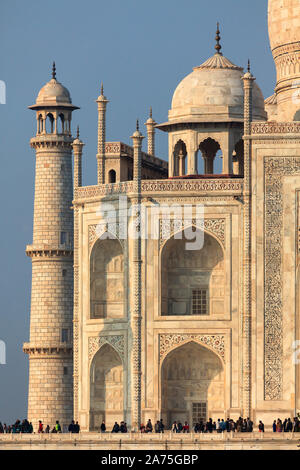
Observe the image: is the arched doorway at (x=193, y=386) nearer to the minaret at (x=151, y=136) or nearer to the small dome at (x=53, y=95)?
the minaret at (x=151, y=136)

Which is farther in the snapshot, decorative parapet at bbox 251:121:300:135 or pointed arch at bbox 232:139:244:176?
pointed arch at bbox 232:139:244:176

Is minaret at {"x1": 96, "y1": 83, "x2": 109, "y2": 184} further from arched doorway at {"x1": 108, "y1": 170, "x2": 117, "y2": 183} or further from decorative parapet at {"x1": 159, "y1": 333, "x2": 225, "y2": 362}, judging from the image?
decorative parapet at {"x1": 159, "y1": 333, "x2": 225, "y2": 362}

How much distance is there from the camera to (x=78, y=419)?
188 ft

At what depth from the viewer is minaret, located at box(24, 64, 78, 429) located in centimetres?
6384

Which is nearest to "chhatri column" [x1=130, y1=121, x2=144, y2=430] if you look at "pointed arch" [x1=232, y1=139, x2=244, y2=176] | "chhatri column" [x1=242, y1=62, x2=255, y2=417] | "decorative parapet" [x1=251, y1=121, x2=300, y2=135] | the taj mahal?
the taj mahal

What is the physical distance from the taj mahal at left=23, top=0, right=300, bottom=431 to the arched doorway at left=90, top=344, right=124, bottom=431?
0.03 metres

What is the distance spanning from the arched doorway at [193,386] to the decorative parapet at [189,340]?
0.39m

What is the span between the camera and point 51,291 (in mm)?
63906

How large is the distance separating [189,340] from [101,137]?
260 inches

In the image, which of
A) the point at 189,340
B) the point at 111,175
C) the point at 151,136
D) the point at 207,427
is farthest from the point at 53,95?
the point at 207,427

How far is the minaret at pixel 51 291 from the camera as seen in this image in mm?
63844
